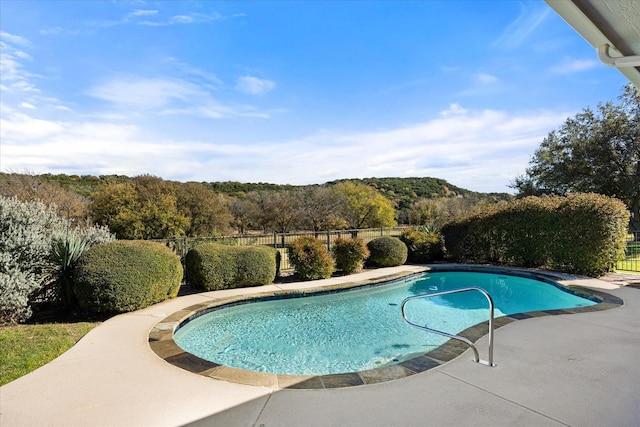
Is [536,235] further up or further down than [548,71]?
further down

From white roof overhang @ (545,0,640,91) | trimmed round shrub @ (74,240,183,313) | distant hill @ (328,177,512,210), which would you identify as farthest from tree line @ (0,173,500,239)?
white roof overhang @ (545,0,640,91)

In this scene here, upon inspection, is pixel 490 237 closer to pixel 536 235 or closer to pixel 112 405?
pixel 536 235

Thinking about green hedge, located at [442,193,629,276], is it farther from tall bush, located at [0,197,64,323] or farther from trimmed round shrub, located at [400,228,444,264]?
tall bush, located at [0,197,64,323]

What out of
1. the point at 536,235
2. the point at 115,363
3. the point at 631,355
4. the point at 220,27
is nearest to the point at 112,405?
the point at 115,363

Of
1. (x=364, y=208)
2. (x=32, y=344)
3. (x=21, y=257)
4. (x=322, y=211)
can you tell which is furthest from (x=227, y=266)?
(x=364, y=208)

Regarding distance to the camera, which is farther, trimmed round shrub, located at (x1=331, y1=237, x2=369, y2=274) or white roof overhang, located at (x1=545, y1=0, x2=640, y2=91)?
trimmed round shrub, located at (x1=331, y1=237, x2=369, y2=274)

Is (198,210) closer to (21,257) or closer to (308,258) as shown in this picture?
(308,258)

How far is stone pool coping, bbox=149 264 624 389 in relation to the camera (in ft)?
10.9

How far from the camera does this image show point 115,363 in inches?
150

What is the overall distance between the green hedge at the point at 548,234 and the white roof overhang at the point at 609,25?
863 centimetres

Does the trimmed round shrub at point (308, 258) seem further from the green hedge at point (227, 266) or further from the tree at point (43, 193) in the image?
the tree at point (43, 193)

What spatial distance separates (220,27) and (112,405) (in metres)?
7.92

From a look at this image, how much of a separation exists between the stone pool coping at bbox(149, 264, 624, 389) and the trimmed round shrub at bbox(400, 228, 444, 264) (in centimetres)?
400

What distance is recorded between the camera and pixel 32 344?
4305 millimetres
